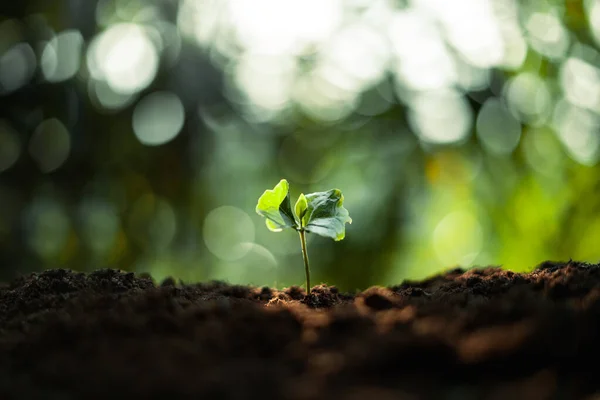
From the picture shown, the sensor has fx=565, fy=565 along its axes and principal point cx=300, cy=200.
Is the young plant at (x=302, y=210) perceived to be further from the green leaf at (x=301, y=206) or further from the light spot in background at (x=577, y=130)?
the light spot in background at (x=577, y=130)

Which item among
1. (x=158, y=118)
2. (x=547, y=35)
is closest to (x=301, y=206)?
(x=547, y=35)

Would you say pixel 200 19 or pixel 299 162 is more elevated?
pixel 200 19

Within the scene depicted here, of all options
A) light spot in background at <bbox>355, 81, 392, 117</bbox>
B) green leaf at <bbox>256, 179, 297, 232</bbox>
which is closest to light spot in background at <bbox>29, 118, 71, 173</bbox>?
light spot in background at <bbox>355, 81, 392, 117</bbox>

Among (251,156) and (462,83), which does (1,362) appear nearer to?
(462,83)

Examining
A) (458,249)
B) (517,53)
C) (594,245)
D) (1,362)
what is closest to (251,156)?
(458,249)

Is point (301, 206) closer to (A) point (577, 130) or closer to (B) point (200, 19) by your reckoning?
(A) point (577, 130)
